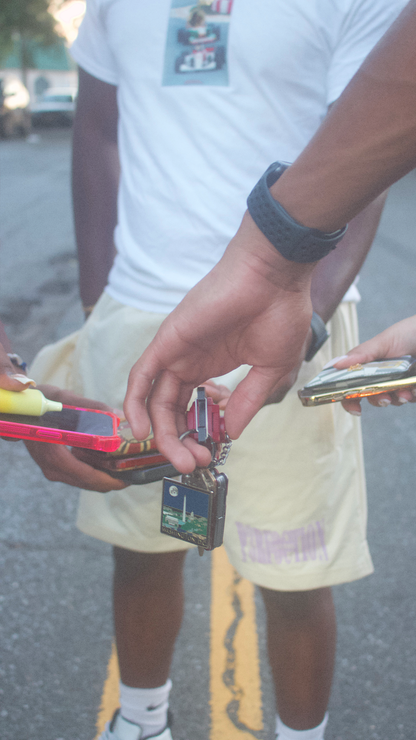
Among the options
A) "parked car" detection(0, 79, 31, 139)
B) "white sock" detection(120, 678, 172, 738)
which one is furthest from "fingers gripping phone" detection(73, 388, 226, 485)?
"parked car" detection(0, 79, 31, 139)

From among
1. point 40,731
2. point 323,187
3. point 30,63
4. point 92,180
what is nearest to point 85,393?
point 92,180

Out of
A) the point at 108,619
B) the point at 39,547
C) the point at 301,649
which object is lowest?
the point at 39,547

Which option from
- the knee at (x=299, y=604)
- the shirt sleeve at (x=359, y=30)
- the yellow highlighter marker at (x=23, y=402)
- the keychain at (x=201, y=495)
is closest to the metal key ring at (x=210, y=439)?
the keychain at (x=201, y=495)

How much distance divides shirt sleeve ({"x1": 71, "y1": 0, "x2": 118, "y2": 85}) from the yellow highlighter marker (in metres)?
1.05

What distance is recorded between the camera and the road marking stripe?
2.06m

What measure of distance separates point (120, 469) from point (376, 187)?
0.68m

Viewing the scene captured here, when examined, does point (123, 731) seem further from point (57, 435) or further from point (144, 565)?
point (57, 435)

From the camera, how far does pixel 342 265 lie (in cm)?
146

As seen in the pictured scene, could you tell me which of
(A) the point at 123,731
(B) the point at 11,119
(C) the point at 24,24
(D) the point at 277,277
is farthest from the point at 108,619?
(C) the point at 24,24

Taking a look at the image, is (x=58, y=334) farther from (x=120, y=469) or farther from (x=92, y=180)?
(x=120, y=469)

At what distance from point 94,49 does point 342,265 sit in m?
0.95

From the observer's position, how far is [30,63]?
37.5m

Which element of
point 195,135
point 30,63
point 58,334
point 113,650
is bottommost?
point 30,63

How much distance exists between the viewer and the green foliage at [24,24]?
32344 mm
